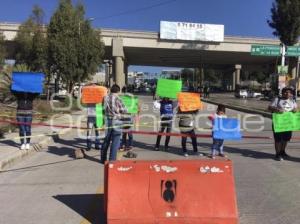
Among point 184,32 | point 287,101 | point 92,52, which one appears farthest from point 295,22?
point 287,101

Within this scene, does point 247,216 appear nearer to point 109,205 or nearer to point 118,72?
point 109,205

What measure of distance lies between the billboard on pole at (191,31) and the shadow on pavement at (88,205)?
59551 mm

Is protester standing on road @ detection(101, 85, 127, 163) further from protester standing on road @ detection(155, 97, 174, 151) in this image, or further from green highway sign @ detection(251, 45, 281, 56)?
green highway sign @ detection(251, 45, 281, 56)

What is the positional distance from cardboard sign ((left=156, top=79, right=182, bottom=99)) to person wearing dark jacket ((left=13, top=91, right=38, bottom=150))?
3.17m

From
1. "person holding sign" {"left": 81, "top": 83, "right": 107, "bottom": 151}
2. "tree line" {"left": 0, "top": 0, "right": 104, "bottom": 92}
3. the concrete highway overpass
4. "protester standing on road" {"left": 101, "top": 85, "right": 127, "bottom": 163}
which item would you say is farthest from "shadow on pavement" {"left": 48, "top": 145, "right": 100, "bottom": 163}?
the concrete highway overpass

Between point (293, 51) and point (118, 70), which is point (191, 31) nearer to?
point (118, 70)

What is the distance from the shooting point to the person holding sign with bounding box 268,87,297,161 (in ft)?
38.5

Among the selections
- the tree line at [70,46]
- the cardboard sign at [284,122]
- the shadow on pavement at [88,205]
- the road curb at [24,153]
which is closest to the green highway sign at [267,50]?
the tree line at [70,46]

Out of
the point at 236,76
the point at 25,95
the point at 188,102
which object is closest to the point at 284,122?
the point at 188,102

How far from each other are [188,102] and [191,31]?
56.1 metres

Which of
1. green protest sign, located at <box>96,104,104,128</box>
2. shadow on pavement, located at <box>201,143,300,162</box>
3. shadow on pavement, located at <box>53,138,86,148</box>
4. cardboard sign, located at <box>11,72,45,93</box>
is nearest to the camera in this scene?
shadow on pavement, located at <box>201,143,300,162</box>

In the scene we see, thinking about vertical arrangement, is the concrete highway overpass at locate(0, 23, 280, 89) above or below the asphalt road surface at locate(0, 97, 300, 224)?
above

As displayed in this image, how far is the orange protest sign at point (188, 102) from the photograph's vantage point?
40.7 ft

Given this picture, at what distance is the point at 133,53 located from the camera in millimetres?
76688
